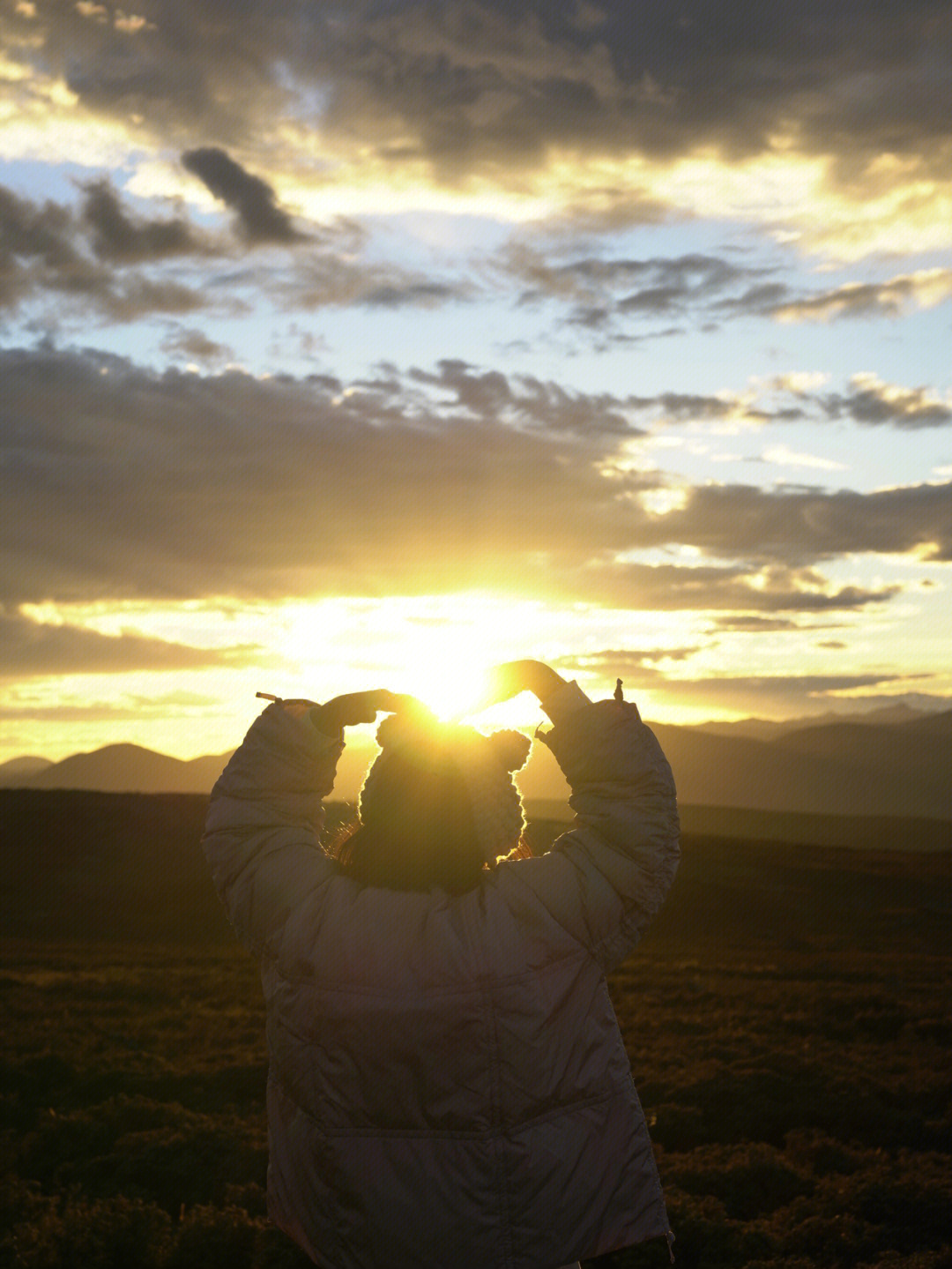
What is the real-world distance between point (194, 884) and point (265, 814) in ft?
140

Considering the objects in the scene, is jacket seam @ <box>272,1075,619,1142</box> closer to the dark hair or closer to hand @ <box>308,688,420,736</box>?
the dark hair

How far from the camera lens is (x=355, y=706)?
9.96 ft

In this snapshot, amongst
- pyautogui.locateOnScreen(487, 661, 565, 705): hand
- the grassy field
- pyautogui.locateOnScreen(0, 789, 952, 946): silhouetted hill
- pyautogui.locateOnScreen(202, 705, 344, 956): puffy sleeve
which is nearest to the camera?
pyautogui.locateOnScreen(202, 705, 344, 956): puffy sleeve

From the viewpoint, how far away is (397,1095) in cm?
273

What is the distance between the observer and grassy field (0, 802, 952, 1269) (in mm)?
8250

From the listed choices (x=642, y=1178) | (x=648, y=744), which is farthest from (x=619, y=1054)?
(x=648, y=744)

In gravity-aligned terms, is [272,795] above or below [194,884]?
above

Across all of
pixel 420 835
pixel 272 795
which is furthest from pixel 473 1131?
pixel 272 795

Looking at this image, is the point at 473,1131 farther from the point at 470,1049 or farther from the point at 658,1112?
the point at 658,1112

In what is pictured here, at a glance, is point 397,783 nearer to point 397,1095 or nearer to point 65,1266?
point 397,1095

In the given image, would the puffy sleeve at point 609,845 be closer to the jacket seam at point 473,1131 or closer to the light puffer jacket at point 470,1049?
the light puffer jacket at point 470,1049

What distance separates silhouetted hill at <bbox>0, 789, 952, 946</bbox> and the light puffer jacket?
3424 cm

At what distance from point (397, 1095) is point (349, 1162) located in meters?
0.21

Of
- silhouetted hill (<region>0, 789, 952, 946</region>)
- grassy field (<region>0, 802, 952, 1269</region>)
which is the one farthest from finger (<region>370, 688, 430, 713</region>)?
silhouetted hill (<region>0, 789, 952, 946</region>)
